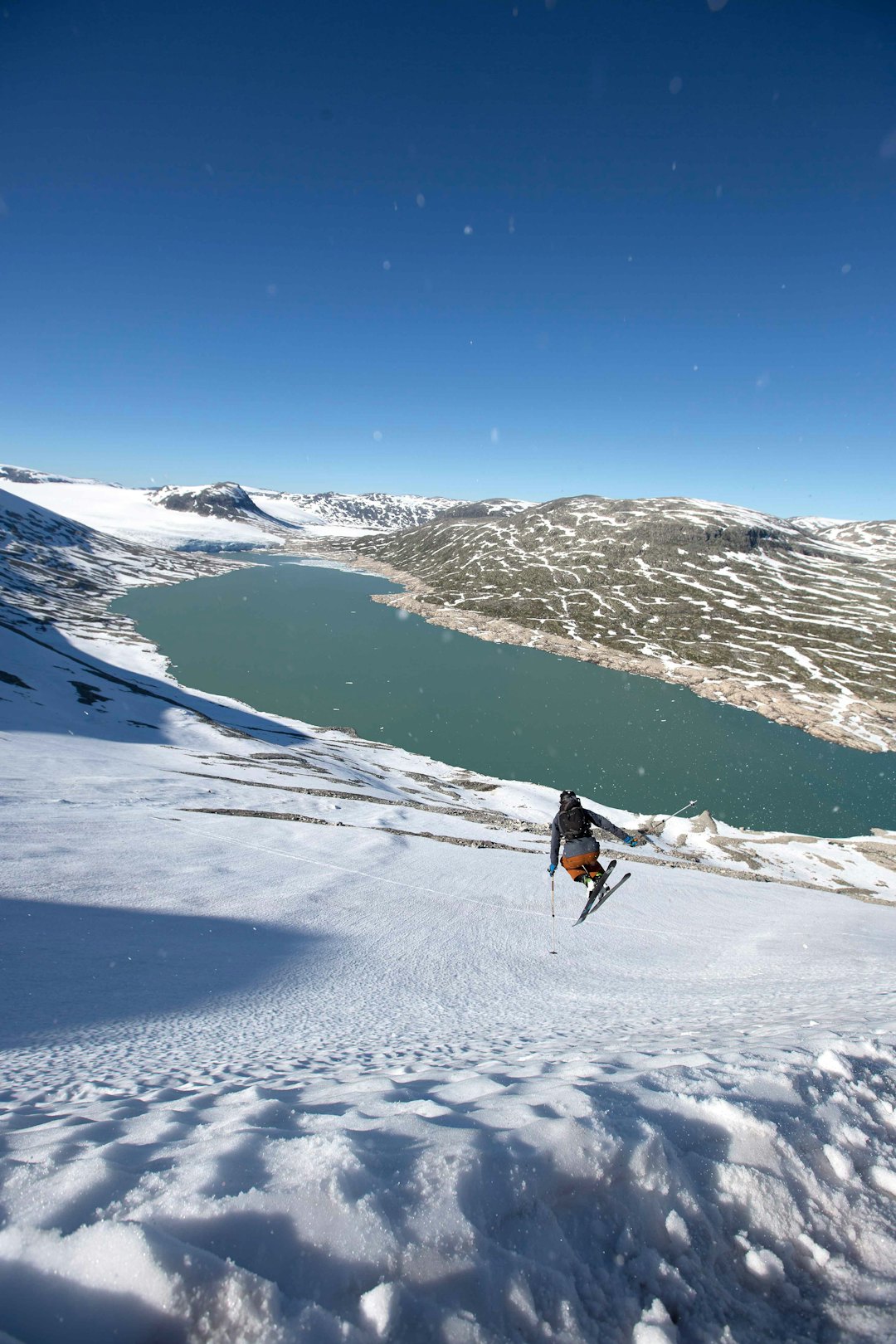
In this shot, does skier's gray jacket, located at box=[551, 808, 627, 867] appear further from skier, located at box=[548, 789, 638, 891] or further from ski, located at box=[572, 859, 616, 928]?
ski, located at box=[572, 859, 616, 928]

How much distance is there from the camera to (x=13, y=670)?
3591cm

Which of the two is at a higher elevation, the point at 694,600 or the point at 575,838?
the point at 694,600

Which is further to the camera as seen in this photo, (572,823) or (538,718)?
(538,718)

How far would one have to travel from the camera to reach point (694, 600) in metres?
107

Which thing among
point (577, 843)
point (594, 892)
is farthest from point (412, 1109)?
point (594, 892)

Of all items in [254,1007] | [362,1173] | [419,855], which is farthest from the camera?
[419,855]

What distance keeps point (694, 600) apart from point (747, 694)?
138 feet

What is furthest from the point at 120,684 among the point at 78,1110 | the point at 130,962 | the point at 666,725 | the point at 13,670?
the point at 666,725

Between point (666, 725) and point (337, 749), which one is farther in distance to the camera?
point (666, 725)

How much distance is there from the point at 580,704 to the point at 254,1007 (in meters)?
63.6

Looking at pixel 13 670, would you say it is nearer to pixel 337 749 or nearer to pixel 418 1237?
pixel 337 749

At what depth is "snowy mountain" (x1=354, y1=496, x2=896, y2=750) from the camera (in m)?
71.4

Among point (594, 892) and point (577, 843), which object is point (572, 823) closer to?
point (577, 843)

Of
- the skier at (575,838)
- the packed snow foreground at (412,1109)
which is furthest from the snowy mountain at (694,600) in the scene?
the packed snow foreground at (412,1109)
